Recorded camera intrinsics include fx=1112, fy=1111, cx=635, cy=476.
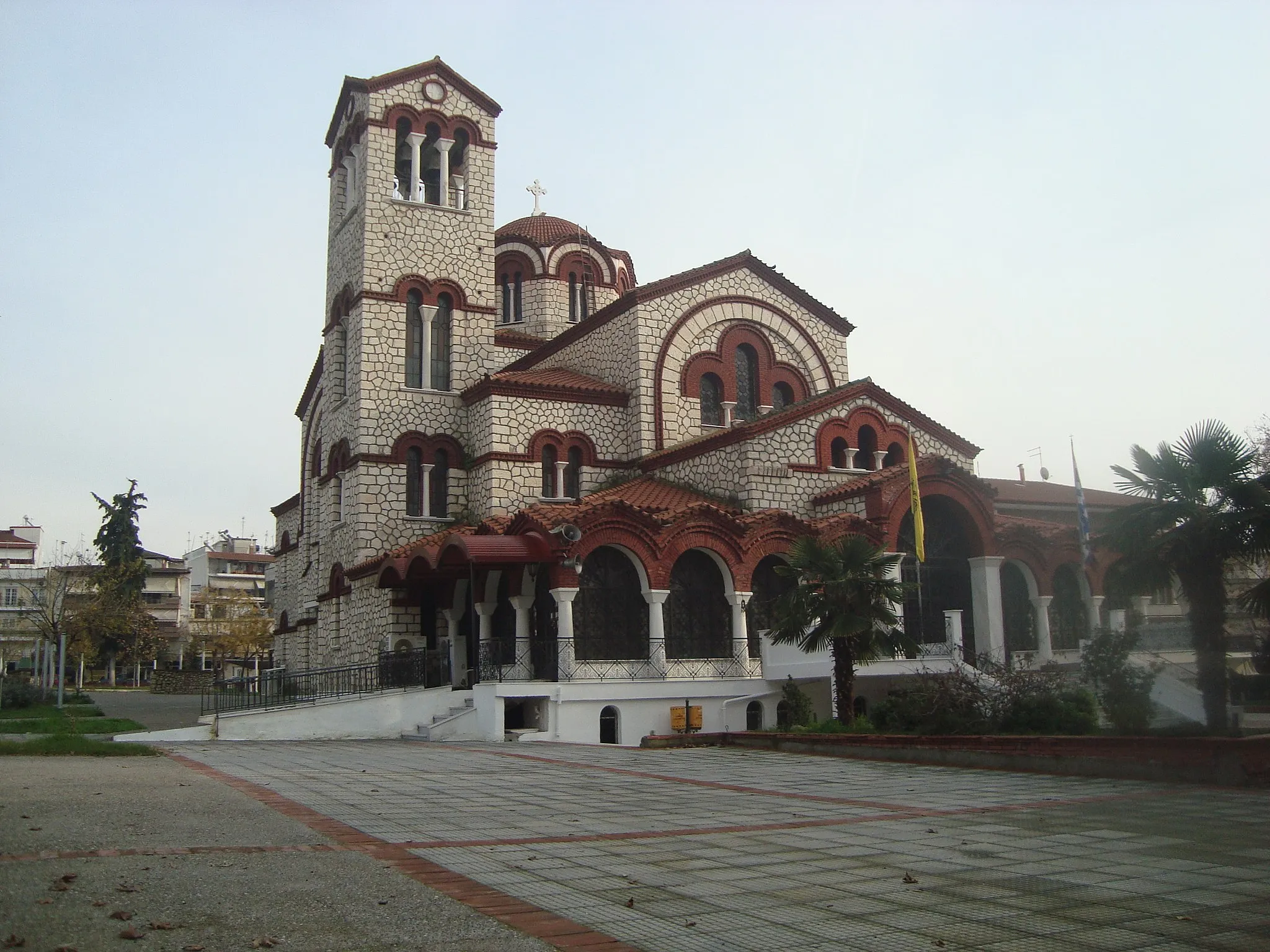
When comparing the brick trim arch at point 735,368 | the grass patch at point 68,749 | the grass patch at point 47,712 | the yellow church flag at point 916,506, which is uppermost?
the brick trim arch at point 735,368

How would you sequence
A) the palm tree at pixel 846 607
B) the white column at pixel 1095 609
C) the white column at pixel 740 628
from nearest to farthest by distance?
the palm tree at pixel 846 607 < the white column at pixel 740 628 < the white column at pixel 1095 609

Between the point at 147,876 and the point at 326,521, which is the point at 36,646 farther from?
Result: the point at 147,876

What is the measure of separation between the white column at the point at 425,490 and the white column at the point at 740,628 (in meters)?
9.18

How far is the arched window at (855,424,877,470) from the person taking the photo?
27.2 meters

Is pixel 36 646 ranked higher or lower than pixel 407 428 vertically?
lower

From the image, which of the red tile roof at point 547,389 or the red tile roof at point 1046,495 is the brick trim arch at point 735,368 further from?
the red tile roof at point 1046,495

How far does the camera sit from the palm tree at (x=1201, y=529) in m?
13.1

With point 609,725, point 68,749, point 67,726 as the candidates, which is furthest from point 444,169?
point 68,749

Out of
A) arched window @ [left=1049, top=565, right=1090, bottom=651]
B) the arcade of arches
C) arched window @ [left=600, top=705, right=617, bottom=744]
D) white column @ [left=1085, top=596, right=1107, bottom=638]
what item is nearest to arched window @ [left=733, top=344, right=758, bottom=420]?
the arcade of arches

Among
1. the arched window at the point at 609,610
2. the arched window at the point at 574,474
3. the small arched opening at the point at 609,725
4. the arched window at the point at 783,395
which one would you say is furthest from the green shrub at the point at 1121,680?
the arched window at the point at 783,395

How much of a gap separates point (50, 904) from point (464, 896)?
215 centimetres

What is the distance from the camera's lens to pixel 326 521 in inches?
1237

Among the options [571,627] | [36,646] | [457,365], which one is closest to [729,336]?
[457,365]

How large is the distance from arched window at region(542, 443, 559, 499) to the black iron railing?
4985mm
